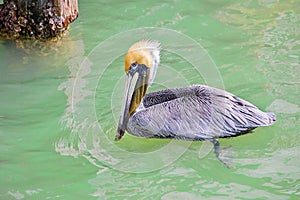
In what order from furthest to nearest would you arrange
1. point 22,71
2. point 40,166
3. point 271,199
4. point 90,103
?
point 22,71, point 90,103, point 40,166, point 271,199

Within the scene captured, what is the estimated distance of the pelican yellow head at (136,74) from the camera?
4414 millimetres

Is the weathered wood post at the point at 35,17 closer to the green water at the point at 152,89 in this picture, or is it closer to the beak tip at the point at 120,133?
the green water at the point at 152,89

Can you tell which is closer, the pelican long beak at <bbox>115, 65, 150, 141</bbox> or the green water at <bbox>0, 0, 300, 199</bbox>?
the green water at <bbox>0, 0, 300, 199</bbox>

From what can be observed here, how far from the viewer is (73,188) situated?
4086mm

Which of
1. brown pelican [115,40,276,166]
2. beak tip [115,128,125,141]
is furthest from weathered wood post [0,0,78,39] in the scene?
beak tip [115,128,125,141]

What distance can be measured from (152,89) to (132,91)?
0.85 m

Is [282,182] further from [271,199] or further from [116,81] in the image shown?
[116,81]

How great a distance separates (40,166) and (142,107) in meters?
0.88

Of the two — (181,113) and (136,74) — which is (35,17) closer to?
(136,74)

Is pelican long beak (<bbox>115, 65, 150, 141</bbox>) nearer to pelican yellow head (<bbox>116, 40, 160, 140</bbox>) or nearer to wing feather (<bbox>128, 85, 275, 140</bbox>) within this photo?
pelican yellow head (<bbox>116, 40, 160, 140</bbox>)

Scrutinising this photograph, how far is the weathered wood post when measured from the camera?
5844 millimetres

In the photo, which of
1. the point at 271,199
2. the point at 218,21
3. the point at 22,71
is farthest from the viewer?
the point at 218,21

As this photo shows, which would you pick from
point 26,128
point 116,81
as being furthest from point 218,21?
point 26,128

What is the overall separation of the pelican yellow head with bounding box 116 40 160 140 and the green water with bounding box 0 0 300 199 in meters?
0.24
